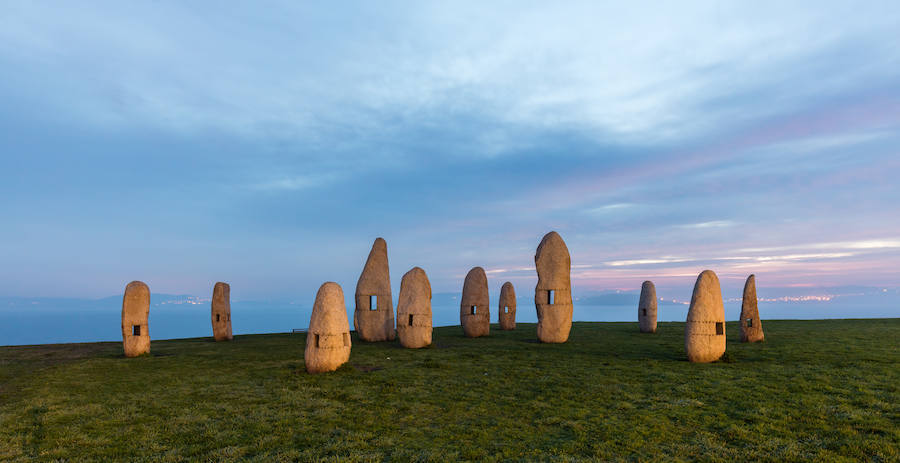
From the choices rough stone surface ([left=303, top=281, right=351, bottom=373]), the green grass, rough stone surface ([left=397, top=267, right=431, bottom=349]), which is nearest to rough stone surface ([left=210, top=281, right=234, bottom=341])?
the green grass

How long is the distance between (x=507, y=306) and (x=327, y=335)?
60.9ft

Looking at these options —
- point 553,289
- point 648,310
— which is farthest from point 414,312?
point 648,310

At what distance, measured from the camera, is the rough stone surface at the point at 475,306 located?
28.4 metres

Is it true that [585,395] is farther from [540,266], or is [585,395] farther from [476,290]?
[476,290]

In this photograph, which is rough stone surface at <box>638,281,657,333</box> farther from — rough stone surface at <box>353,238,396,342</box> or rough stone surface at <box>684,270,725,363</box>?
rough stone surface at <box>353,238,396,342</box>

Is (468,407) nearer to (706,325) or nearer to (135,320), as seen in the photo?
(706,325)

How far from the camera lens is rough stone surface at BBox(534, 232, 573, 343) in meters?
24.7

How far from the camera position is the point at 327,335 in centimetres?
1636

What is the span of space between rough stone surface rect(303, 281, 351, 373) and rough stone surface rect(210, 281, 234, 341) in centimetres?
1411

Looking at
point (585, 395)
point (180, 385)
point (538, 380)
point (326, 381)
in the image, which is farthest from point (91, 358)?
point (585, 395)

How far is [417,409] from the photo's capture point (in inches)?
458

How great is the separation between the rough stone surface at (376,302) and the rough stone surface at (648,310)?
15.6m

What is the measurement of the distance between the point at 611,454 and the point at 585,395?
13.4 feet

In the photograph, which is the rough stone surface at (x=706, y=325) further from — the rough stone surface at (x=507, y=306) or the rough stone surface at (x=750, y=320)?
the rough stone surface at (x=507, y=306)
